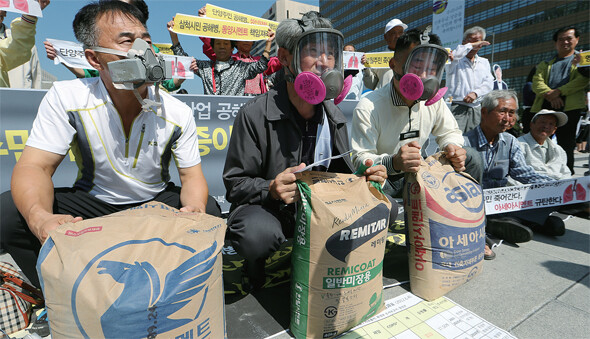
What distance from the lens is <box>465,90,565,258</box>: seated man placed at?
8.26ft

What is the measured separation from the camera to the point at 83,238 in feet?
3.01

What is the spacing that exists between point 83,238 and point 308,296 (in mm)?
872

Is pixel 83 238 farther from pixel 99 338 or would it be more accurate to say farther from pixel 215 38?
pixel 215 38

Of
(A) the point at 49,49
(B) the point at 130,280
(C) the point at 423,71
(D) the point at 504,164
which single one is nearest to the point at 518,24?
(D) the point at 504,164

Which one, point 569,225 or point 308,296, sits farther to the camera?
point 569,225

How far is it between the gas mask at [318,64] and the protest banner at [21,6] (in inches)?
87.4

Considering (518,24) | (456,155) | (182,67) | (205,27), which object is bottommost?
(456,155)

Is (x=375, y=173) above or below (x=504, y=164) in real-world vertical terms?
above

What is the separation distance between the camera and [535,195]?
2730 millimetres

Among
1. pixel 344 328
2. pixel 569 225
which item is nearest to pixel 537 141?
pixel 569 225

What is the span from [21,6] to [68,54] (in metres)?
1.17

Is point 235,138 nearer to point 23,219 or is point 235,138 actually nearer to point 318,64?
point 318,64

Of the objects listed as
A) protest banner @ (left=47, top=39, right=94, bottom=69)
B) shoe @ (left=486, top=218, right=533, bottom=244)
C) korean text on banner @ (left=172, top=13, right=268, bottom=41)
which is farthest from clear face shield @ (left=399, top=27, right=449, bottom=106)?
protest banner @ (left=47, top=39, right=94, bottom=69)

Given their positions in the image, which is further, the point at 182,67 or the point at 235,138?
the point at 182,67
